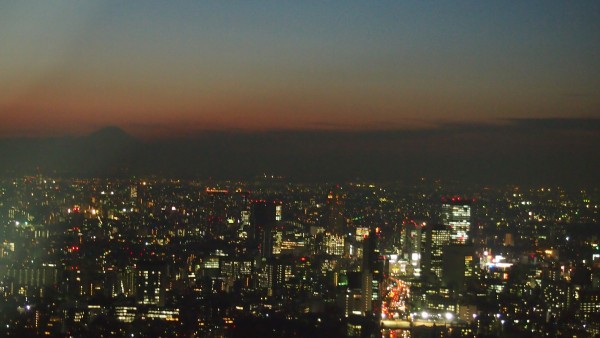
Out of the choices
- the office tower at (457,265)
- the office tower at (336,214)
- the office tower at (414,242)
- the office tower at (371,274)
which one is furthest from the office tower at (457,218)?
the office tower at (336,214)

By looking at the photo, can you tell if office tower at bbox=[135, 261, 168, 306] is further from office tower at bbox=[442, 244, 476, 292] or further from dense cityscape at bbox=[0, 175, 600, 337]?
office tower at bbox=[442, 244, 476, 292]

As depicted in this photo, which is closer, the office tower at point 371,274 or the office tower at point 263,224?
the office tower at point 371,274

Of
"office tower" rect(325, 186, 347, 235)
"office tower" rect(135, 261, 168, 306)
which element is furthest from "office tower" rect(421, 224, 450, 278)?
"office tower" rect(135, 261, 168, 306)

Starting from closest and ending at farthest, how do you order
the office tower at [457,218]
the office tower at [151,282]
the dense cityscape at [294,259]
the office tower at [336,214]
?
1. the dense cityscape at [294,259]
2. the office tower at [151,282]
3. the office tower at [457,218]
4. the office tower at [336,214]

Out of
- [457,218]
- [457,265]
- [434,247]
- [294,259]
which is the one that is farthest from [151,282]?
[434,247]

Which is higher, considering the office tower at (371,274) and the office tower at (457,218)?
the office tower at (457,218)

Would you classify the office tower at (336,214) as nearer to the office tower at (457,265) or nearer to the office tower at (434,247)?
the office tower at (434,247)

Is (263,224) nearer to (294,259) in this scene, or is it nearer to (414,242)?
(294,259)

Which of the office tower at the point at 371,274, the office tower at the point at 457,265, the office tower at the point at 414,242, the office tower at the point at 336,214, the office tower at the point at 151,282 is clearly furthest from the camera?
the office tower at the point at 414,242
